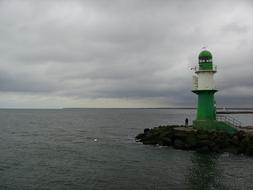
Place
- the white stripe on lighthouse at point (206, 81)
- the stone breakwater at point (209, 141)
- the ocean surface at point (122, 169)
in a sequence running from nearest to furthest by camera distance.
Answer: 1. the ocean surface at point (122, 169)
2. the stone breakwater at point (209, 141)
3. the white stripe on lighthouse at point (206, 81)

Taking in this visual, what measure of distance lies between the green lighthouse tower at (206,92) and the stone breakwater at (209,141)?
1.46 metres

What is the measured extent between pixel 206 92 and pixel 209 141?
520 centimetres

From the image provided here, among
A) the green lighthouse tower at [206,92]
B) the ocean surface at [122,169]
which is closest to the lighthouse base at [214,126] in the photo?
the green lighthouse tower at [206,92]

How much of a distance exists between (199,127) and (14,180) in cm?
1954

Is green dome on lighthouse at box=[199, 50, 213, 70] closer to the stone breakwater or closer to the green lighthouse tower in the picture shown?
the green lighthouse tower

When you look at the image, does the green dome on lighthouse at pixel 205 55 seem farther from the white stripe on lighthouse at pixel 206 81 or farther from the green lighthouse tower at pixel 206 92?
the white stripe on lighthouse at pixel 206 81

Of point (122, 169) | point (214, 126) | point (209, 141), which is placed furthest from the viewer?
point (214, 126)

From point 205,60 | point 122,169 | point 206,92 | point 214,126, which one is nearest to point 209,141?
point 214,126

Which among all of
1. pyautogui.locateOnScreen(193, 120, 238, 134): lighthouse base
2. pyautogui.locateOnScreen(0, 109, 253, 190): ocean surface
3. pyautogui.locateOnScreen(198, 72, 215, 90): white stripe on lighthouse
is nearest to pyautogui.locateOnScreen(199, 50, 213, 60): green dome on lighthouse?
pyautogui.locateOnScreen(198, 72, 215, 90): white stripe on lighthouse

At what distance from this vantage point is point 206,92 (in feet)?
113

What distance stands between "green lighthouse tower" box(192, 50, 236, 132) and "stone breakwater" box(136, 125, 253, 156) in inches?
57.6

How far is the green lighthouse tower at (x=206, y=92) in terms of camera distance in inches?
1348

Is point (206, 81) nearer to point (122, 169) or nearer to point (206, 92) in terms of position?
point (206, 92)

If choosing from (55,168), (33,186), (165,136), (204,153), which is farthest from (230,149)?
(33,186)
